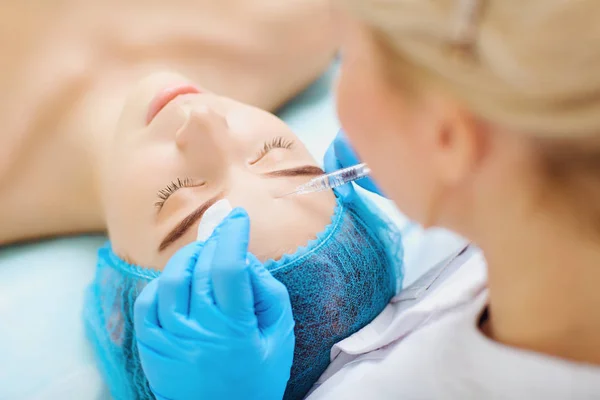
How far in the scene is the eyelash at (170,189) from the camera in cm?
94

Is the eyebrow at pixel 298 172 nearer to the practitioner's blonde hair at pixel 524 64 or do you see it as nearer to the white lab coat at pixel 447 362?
the white lab coat at pixel 447 362

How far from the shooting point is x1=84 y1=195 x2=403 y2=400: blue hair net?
90cm

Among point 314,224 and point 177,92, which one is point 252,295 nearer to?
point 314,224

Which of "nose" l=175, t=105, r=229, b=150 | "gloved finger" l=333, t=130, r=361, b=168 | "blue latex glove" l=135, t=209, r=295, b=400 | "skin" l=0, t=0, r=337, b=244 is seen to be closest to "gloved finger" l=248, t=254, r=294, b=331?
"blue latex glove" l=135, t=209, r=295, b=400

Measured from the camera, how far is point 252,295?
0.79 m

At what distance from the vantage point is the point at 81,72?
4.05 feet

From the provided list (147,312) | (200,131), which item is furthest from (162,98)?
(147,312)

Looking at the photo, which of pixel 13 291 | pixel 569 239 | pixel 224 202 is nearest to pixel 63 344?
pixel 13 291

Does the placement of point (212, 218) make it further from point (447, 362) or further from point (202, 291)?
point (447, 362)

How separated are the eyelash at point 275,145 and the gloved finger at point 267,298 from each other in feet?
0.82

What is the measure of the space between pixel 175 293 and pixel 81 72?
679mm

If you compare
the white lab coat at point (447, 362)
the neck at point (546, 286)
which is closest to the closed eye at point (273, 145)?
the white lab coat at point (447, 362)

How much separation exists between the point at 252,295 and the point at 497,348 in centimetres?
33

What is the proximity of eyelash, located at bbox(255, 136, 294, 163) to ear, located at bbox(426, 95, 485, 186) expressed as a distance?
0.52 metres
